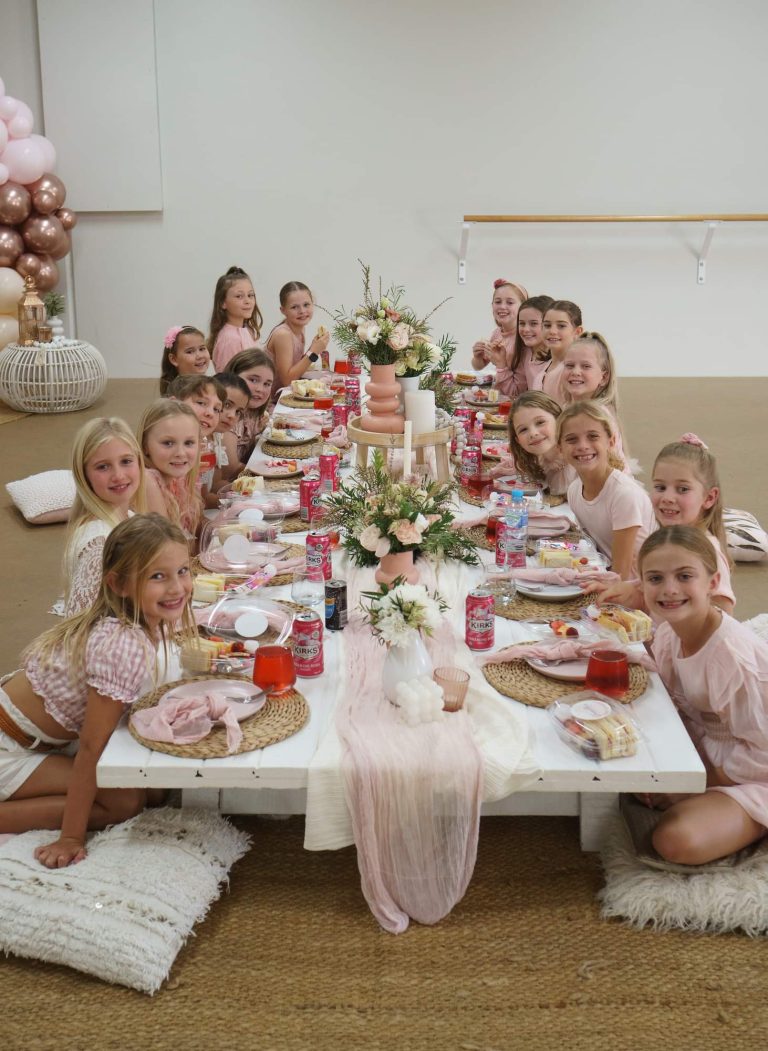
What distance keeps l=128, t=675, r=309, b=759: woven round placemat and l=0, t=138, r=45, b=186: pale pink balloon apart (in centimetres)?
614

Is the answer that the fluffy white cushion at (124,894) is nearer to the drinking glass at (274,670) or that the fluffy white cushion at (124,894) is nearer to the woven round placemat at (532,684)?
the drinking glass at (274,670)

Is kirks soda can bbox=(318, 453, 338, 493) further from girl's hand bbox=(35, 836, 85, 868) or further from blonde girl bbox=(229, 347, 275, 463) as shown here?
girl's hand bbox=(35, 836, 85, 868)

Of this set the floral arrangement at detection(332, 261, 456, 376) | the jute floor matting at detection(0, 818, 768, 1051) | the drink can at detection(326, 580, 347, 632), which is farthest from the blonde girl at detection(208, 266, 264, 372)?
the jute floor matting at detection(0, 818, 768, 1051)

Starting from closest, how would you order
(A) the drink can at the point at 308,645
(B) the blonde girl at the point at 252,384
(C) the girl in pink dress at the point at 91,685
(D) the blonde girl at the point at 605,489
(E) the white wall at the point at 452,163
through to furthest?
(C) the girl in pink dress at the point at 91,685 → (A) the drink can at the point at 308,645 → (D) the blonde girl at the point at 605,489 → (B) the blonde girl at the point at 252,384 → (E) the white wall at the point at 452,163

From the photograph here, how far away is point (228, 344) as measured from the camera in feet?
20.1

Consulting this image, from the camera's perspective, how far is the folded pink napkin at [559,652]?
2808 millimetres

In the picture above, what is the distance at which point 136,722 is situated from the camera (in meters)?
2.54

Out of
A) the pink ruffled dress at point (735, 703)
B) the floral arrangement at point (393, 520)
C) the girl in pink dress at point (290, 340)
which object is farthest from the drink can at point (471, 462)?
the girl in pink dress at point (290, 340)

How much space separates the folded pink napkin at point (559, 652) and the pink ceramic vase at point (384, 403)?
1.55 m

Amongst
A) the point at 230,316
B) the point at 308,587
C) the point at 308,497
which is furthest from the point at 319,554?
the point at 230,316

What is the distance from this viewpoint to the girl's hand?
2.55 metres

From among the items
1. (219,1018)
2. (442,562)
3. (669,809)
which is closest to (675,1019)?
(669,809)

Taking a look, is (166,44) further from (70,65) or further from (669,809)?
(669,809)

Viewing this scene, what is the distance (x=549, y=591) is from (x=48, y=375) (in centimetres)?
531
